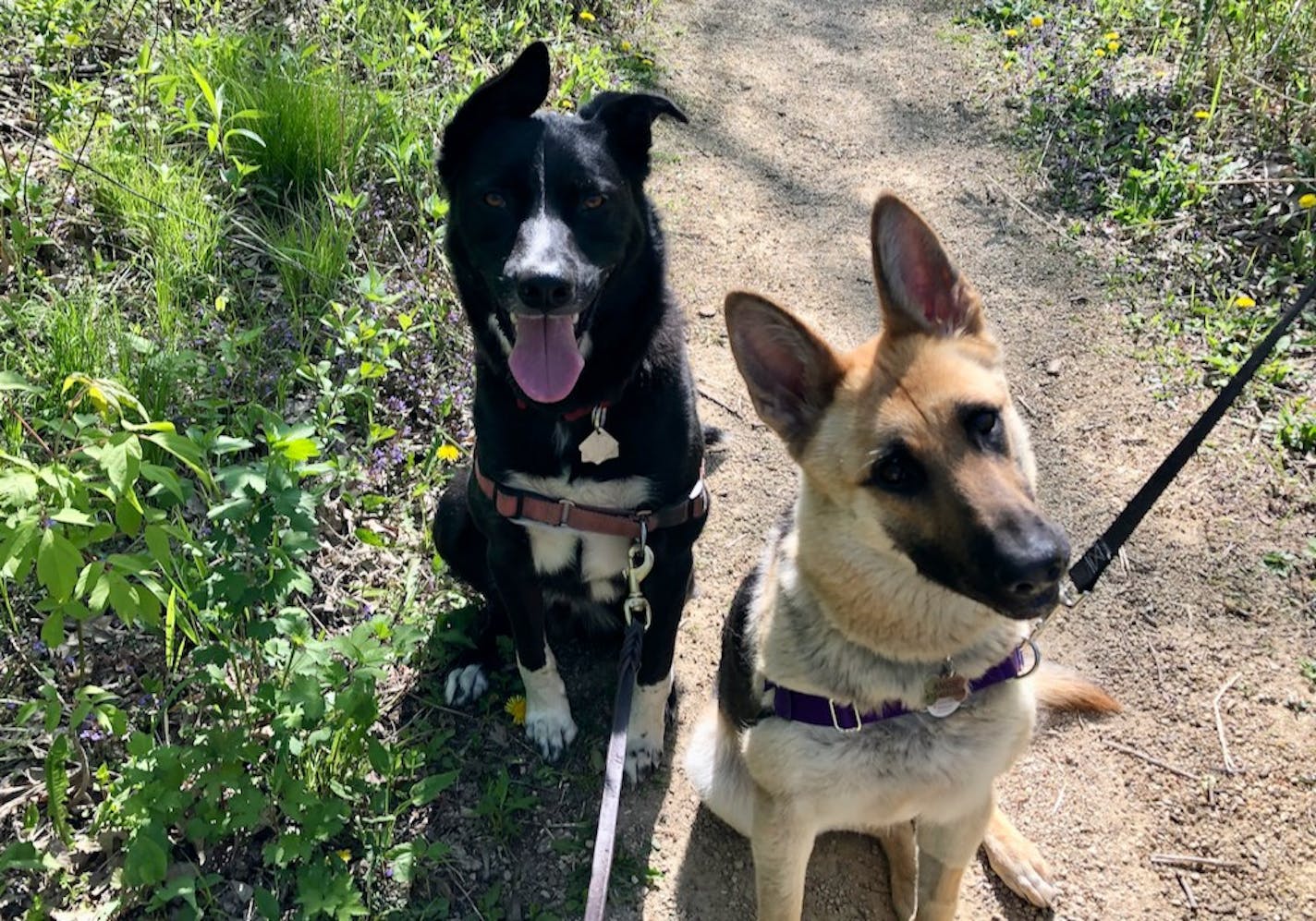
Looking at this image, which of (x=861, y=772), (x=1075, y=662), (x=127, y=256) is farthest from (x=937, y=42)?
(x=861, y=772)

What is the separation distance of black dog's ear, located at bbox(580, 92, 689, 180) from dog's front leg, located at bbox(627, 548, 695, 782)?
1.23 m

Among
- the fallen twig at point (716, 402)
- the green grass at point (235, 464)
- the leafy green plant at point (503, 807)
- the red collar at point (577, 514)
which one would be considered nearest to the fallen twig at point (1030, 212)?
the fallen twig at point (716, 402)

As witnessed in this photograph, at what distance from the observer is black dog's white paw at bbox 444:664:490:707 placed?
10.9ft

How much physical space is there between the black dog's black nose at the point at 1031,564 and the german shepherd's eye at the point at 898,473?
289 millimetres

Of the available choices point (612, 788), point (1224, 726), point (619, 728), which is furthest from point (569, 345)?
point (1224, 726)

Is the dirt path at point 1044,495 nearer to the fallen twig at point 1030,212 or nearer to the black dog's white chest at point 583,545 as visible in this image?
the fallen twig at point 1030,212

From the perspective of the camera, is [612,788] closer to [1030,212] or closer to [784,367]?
[784,367]

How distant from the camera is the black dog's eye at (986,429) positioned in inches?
86.0

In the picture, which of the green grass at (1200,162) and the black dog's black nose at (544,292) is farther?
the green grass at (1200,162)

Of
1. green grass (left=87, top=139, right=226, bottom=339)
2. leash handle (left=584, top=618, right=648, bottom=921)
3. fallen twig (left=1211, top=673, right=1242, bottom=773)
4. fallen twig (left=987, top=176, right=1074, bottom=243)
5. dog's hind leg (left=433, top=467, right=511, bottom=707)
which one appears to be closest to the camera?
leash handle (left=584, top=618, right=648, bottom=921)

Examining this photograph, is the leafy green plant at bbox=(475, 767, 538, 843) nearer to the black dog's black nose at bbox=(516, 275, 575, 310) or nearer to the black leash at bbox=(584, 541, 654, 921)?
the black leash at bbox=(584, 541, 654, 921)

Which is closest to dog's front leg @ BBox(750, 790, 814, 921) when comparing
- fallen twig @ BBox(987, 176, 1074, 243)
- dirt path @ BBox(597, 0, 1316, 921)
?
dirt path @ BBox(597, 0, 1316, 921)

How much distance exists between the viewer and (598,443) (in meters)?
2.71

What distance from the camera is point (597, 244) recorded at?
267cm
